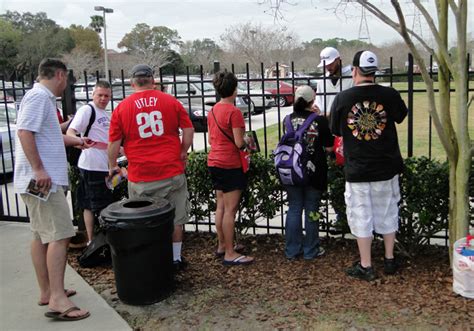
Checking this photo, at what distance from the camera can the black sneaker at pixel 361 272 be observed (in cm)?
428

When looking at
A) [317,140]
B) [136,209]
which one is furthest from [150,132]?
[317,140]

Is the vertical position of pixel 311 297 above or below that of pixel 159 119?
below

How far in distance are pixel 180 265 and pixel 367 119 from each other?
2169 millimetres

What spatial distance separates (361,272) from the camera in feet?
14.3

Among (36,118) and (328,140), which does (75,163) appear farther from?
(328,140)

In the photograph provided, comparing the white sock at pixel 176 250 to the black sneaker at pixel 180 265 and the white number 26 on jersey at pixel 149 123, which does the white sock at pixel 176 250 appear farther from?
the white number 26 on jersey at pixel 149 123

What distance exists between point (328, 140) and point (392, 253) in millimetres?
1136

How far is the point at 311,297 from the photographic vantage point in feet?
13.3

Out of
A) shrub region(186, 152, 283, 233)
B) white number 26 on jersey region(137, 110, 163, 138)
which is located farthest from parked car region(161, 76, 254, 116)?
white number 26 on jersey region(137, 110, 163, 138)

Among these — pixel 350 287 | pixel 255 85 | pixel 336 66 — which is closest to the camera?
pixel 350 287

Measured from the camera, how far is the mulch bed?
367 cm

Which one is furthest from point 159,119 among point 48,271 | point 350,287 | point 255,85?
point 255,85

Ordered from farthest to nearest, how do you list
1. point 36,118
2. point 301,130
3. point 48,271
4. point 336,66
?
point 336,66
point 301,130
point 48,271
point 36,118

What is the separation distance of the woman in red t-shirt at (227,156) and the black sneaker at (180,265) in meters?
0.39
